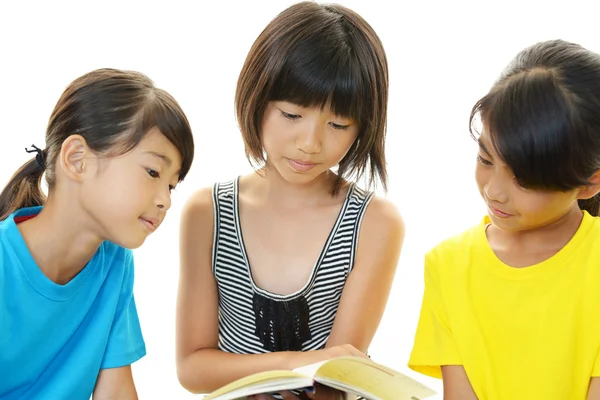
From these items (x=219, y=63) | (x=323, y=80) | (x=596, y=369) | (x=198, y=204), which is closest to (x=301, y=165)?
(x=323, y=80)

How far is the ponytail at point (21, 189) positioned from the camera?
149cm

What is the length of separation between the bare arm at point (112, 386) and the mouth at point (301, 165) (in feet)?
1.54

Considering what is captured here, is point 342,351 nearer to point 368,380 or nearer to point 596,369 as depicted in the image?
point 368,380

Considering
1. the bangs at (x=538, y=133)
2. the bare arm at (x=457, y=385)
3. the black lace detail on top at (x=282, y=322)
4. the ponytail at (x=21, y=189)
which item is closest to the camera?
the bangs at (x=538, y=133)

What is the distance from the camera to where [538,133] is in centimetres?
125

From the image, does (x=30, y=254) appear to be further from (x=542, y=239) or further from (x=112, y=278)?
(x=542, y=239)

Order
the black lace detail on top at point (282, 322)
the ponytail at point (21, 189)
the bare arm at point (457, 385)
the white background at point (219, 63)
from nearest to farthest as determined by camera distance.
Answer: the bare arm at point (457, 385) < the ponytail at point (21, 189) < the black lace detail on top at point (282, 322) < the white background at point (219, 63)

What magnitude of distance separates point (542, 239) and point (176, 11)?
4.26 feet

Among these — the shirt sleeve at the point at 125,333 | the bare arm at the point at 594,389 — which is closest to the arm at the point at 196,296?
the shirt sleeve at the point at 125,333

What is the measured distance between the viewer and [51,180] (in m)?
1.46

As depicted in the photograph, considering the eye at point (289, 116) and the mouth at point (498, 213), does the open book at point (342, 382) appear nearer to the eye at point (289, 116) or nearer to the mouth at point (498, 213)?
the mouth at point (498, 213)

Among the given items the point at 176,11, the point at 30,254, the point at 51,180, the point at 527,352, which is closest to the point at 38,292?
the point at 30,254

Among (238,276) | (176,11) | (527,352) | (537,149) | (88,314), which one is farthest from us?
(176,11)

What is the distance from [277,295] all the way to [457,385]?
0.38 metres
